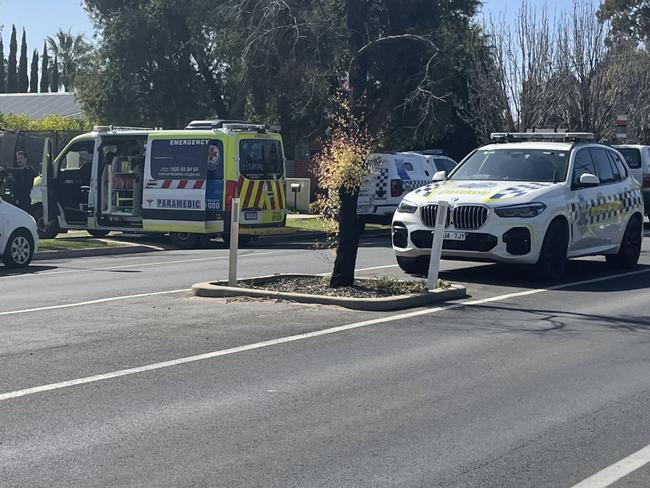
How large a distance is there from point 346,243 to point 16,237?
23.0ft

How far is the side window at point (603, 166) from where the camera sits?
51.4 feet

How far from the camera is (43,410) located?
6969 mm

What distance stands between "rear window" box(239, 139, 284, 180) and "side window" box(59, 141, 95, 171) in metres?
3.94

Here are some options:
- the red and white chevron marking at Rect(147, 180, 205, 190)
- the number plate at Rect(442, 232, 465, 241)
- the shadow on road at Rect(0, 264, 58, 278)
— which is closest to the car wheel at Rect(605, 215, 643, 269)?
the number plate at Rect(442, 232, 465, 241)

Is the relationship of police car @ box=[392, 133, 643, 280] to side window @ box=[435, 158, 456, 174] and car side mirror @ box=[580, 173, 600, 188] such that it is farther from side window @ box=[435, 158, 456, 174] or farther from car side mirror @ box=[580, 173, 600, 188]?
side window @ box=[435, 158, 456, 174]

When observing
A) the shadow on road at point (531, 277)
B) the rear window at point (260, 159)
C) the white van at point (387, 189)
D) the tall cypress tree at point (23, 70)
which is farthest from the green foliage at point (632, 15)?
the tall cypress tree at point (23, 70)

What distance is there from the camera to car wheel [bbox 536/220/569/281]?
13.8 metres

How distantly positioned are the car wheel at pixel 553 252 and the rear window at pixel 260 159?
9.23 m

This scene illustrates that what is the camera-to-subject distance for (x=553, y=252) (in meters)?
14.0

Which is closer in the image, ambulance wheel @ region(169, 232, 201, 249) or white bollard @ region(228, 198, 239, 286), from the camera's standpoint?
white bollard @ region(228, 198, 239, 286)

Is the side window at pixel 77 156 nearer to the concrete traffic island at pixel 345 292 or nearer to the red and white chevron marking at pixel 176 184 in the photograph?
the red and white chevron marking at pixel 176 184

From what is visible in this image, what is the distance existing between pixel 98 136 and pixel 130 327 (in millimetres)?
14200

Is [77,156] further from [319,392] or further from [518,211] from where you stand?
[319,392]

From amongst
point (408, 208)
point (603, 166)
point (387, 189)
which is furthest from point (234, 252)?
point (387, 189)
